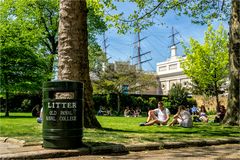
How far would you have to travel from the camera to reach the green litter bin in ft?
25.2

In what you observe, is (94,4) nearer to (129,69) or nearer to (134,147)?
(134,147)

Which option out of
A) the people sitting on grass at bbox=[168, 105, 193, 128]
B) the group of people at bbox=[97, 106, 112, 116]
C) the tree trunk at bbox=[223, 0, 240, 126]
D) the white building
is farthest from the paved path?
the white building

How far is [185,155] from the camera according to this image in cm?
782

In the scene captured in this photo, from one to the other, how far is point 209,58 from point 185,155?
126ft

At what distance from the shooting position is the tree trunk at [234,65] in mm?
16844

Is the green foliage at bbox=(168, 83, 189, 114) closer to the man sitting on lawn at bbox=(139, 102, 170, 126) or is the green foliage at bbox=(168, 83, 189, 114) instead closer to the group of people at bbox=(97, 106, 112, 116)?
the group of people at bbox=(97, 106, 112, 116)

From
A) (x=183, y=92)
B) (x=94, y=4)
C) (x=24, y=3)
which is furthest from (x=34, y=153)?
(x=183, y=92)

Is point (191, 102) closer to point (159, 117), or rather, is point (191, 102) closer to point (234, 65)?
point (234, 65)

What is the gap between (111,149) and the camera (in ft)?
26.3

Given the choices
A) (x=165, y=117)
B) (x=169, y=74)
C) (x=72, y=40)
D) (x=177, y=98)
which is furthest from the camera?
(x=169, y=74)

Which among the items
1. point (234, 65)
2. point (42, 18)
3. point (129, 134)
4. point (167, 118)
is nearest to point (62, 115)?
point (129, 134)

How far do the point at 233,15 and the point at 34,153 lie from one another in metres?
12.6

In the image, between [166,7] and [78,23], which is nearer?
[78,23]

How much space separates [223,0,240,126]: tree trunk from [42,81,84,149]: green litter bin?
1037cm
